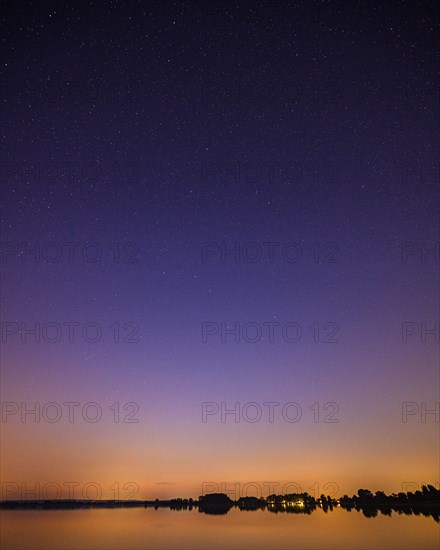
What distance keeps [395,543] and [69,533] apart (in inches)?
467

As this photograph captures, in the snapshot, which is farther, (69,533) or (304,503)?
(304,503)

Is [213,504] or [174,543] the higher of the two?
[174,543]

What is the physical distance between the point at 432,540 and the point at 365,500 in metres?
38.6

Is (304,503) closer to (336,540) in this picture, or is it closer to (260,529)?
(260,529)

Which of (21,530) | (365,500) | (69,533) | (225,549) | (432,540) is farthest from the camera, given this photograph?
(365,500)

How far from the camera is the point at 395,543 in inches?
670

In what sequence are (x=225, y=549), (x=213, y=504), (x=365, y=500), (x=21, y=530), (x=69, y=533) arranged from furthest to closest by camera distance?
(x=213, y=504), (x=365, y=500), (x=21, y=530), (x=69, y=533), (x=225, y=549)

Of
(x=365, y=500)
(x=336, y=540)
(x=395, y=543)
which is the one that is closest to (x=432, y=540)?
(x=395, y=543)

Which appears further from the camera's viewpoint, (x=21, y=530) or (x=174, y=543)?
(x=21, y=530)

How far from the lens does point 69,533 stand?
860 inches

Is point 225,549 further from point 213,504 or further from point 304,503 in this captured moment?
point 213,504

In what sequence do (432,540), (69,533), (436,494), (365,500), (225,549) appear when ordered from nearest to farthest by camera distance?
(225,549)
(432,540)
(69,533)
(436,494)
(365,500)

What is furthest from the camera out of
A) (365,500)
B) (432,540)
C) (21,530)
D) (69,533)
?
(365,500)

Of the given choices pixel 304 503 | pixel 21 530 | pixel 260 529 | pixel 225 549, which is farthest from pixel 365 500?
pixel 225 549
